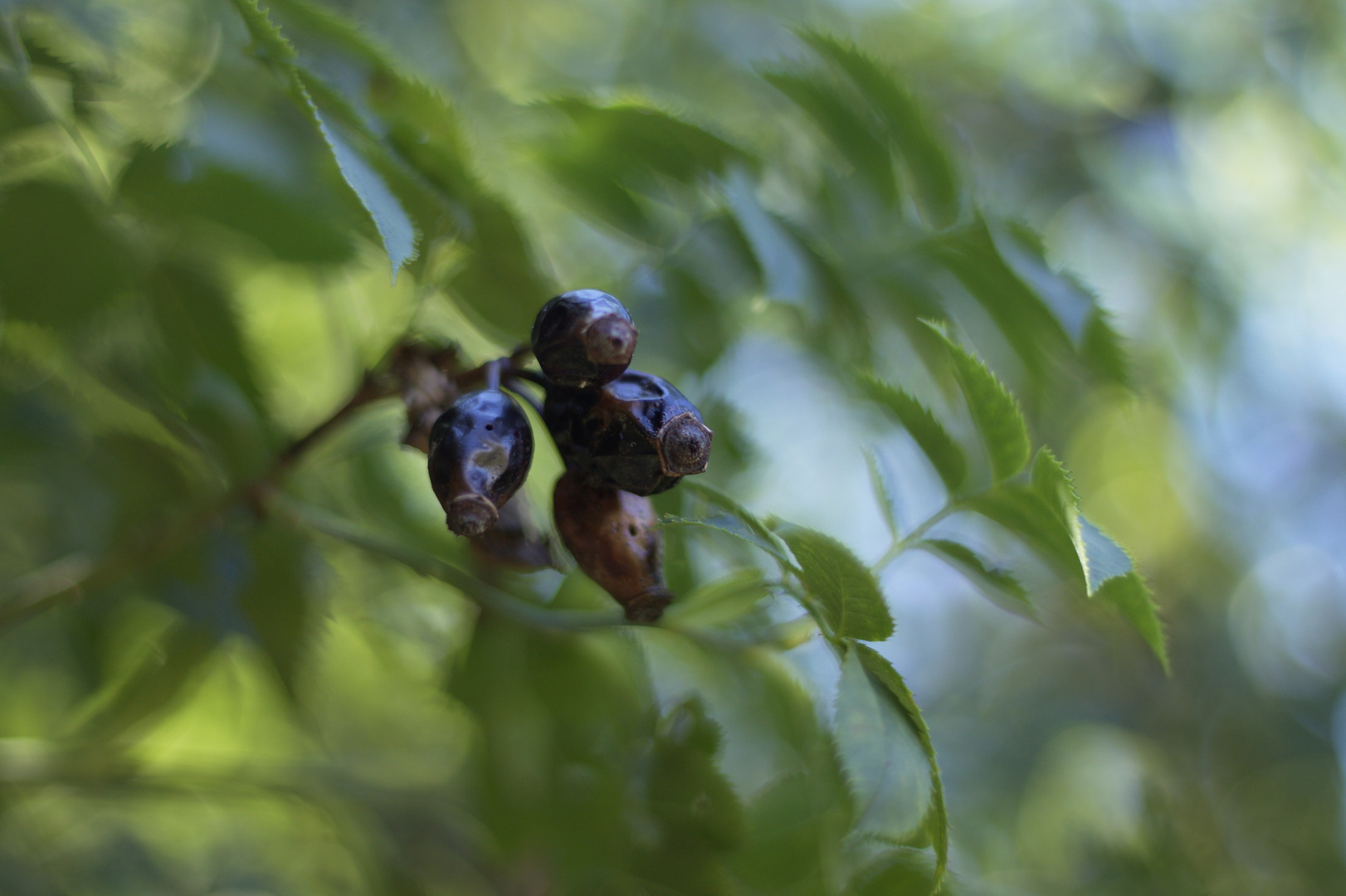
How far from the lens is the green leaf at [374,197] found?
57cm

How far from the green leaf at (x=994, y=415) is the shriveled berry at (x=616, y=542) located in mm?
240

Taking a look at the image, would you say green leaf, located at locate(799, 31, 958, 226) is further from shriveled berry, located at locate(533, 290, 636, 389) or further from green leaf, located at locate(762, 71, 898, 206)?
shriveled berry, located at locate(533, 290, 636, 389)

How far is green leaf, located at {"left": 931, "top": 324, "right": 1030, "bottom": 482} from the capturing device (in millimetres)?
655

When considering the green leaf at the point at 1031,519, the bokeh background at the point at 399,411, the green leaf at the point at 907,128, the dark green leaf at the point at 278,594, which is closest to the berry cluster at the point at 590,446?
the bokeh background at the point at 399,411

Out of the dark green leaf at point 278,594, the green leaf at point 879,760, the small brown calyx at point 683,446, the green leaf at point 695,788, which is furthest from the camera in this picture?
the dark green leaf at point 278,594

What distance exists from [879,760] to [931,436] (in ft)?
0.97

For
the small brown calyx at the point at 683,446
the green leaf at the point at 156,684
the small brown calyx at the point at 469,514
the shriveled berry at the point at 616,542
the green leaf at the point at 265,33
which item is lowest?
the green leaf at the point at 156,684

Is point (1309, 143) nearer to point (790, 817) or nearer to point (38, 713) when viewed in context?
point (790, 817)

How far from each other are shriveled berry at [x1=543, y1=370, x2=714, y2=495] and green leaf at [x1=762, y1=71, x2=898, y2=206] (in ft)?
1.59

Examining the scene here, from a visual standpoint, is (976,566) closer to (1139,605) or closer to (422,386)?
(1139,605)

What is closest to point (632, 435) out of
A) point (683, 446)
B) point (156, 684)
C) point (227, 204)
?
point (683, 446)

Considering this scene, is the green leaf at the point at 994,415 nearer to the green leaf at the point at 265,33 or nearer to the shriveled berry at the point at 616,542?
the shriveled berry at the point at 616,542

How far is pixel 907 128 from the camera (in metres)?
1.00

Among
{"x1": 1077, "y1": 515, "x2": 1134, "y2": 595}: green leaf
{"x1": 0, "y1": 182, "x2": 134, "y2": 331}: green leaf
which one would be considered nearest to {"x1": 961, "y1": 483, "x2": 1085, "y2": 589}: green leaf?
{"x1": 1077, "y1": 515, "x2": 1134, "y2": 595}: green leaf
